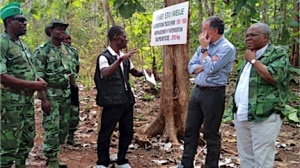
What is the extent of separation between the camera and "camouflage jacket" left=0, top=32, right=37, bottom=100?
3424mm

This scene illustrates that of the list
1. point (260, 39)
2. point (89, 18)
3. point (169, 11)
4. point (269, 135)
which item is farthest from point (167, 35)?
point (89, 18)

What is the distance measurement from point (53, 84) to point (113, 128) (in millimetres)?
967

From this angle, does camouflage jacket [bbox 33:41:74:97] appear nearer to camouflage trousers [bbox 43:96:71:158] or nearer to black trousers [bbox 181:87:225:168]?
camouflage trousers [bbox 43:96:71:158]

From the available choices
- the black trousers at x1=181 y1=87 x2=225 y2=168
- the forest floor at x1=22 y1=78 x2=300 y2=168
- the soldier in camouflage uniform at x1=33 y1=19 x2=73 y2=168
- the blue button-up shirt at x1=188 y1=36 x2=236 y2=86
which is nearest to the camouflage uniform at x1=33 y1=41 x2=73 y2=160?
the soldier in camouflage uniform at x1=33 y1=19 x2=73 y2=168

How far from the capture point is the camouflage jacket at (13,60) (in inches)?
135

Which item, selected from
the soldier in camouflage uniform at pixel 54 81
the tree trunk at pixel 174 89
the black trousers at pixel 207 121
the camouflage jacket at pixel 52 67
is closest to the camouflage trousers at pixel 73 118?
the soldier in camouflage uniform at pixel 54 81

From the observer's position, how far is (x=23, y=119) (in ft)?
11.6

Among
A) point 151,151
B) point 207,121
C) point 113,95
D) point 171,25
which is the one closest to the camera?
point 207,121

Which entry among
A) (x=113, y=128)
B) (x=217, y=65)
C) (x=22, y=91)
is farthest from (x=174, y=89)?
(x=22, y=91)

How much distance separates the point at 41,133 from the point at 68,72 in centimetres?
220

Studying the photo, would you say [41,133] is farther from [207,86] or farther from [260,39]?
[260,39]

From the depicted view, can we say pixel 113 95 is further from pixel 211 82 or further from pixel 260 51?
pixel 260 51

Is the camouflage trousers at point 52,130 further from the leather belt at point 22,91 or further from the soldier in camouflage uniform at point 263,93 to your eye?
the soldier in camouflage uniform at point 263,93

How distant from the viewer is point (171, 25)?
4676 mm
